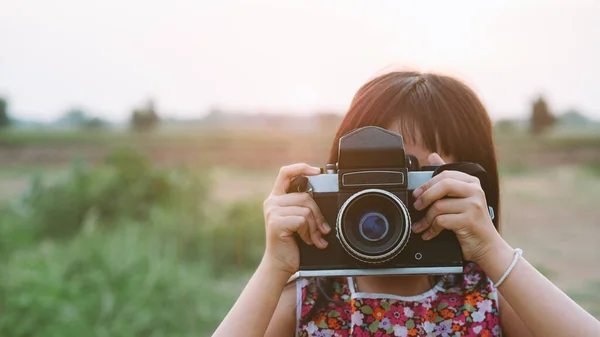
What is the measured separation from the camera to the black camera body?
127cm

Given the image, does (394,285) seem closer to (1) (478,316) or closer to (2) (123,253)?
(1) (478,316)

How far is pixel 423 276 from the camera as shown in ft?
4.65

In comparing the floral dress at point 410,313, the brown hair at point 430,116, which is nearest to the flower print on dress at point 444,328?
the floral dress at point 410,313

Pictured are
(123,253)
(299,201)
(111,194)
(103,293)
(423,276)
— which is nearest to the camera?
(299,201)

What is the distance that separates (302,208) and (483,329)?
0.45 metres

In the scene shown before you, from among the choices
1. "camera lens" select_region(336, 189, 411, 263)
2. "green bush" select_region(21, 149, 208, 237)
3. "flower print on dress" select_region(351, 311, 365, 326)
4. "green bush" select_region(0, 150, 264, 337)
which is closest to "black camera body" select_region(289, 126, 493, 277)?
"camera lens" select_region(336, 189, 411, 263)

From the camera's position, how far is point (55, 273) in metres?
3.01

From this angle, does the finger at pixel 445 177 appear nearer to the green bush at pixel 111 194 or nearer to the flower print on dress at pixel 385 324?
the flower print on dress at pixel 385 324

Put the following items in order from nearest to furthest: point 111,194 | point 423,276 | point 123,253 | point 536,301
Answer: point 536,301, point 423,276, point 123,253, point 111,194

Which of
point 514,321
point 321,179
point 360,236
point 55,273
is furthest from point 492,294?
point 55,273

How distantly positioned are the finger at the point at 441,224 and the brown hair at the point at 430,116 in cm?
12

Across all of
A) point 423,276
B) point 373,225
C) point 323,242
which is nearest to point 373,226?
point 373,225

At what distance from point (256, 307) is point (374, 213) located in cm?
30

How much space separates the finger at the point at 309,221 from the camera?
1.31 m
